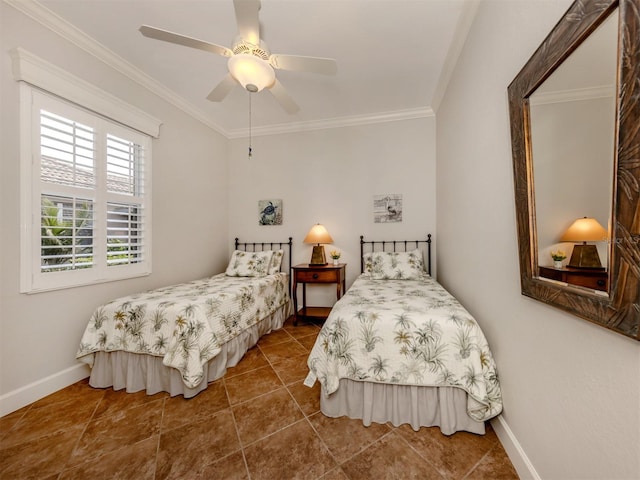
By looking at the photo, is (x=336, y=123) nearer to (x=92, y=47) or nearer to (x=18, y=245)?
(x=92, y=47)

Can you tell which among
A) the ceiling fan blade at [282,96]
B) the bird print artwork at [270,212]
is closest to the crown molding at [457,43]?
the ceiling fan blade at [282,96]

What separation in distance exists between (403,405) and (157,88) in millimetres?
3655

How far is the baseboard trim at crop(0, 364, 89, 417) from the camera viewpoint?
166 centimetres

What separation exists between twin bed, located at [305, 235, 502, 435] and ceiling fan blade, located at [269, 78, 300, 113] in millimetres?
1751

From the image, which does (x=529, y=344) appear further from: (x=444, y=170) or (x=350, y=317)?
(x=444, y=170)

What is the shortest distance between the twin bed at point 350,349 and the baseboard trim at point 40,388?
0.20 m

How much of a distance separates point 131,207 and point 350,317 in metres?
2.36

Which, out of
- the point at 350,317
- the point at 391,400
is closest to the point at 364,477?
the point at 391,400

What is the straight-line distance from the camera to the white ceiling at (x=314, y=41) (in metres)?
1.82

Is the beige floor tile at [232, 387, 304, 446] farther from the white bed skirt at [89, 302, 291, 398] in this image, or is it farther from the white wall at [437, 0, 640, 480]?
the white wall at [437, 0, 640, 480]

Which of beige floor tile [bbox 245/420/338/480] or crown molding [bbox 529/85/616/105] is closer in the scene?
crown molding [bbox 529/85/616/105]

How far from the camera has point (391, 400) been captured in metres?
1.55

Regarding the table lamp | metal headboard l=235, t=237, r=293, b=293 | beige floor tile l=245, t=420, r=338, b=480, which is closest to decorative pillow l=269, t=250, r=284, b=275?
metal headboard l=235, t=237, r=293, b=293

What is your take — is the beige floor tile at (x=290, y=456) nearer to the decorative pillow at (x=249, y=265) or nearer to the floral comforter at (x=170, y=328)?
the floral comforter at (x=170, y=328)
